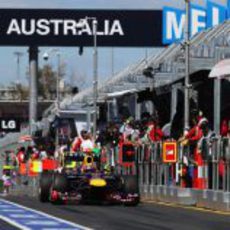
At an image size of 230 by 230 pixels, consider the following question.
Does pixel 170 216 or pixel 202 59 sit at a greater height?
pixel 202 59

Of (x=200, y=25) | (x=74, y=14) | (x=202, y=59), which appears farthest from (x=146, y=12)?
(x=202, y=59)

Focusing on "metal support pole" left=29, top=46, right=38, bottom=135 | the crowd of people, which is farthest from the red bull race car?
"metal support pole" left=29, top=46, right=38, bottom=135

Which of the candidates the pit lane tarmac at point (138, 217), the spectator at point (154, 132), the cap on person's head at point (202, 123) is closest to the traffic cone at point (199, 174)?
the cap on person's head at point (202, 123)

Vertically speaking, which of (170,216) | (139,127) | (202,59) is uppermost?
(202,59)

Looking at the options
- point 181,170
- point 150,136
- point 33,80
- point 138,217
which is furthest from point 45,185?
point 33,80

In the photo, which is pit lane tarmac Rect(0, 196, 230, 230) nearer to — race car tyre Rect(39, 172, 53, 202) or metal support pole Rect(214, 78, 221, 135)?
race car tyre Rect(39, 172, 53, 202)

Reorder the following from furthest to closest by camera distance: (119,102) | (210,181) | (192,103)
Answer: (119,102), (192,103), (210,181)

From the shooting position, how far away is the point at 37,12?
2451 inches

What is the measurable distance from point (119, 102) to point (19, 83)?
88.1 metres

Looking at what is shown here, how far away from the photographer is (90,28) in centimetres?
6319

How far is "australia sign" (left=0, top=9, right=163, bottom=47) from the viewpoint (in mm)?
62312

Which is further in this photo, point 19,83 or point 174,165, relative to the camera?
point 19,83

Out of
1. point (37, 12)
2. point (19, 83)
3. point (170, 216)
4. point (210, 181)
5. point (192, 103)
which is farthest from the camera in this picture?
point (19, 83)

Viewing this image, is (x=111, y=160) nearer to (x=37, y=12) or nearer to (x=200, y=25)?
(x=200, y=25)
